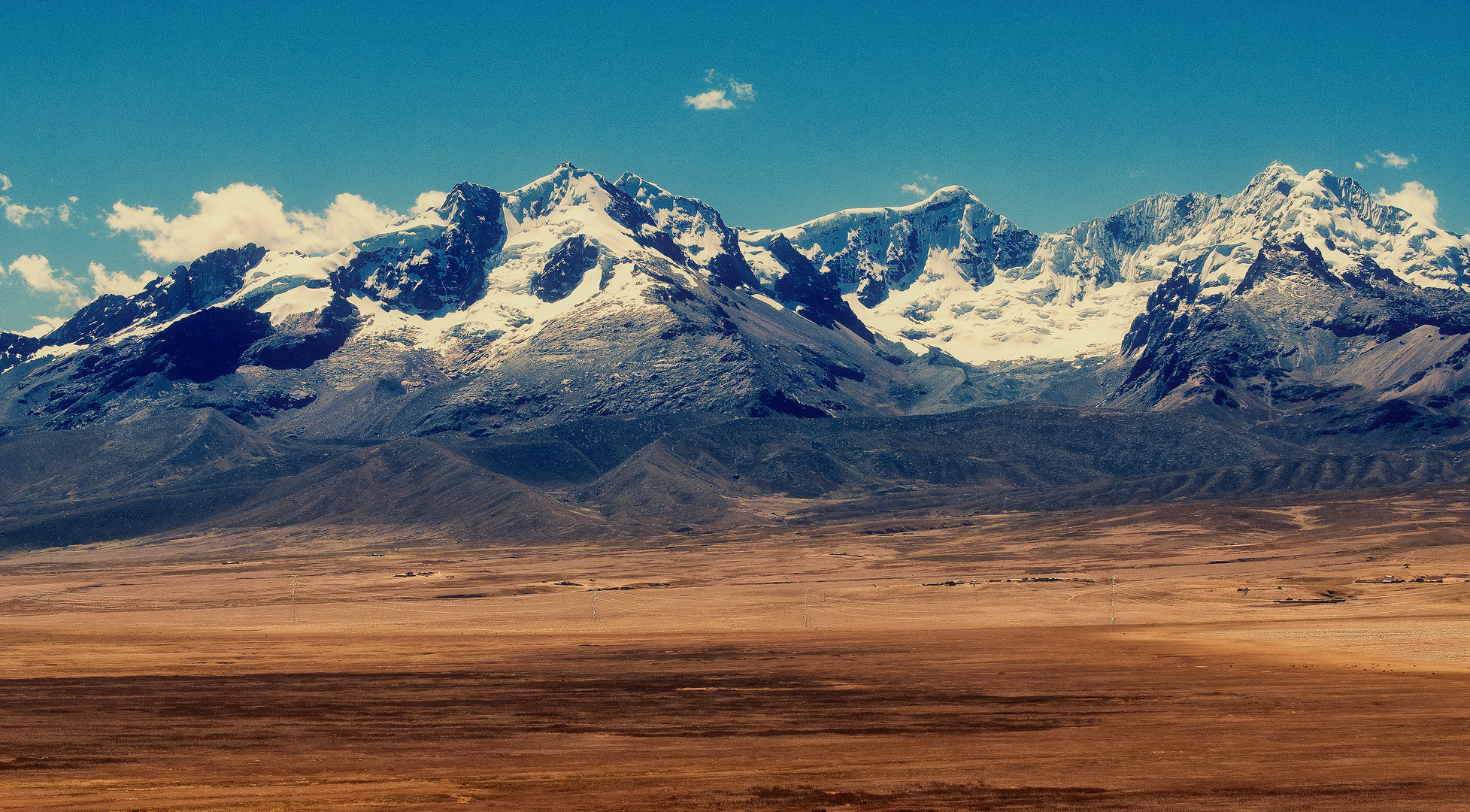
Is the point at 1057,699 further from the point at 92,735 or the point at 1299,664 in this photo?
the point at 92,735

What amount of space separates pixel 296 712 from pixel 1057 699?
39997 mm

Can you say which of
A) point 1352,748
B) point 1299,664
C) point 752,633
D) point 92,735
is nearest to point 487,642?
point 752,633

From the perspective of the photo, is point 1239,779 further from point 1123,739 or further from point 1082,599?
point 1082,599

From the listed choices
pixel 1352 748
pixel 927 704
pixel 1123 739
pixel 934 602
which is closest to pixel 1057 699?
pixel 927 704

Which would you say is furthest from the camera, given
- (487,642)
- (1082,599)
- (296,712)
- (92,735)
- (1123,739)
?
(1082,599)

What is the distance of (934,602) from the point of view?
16062 centimetres

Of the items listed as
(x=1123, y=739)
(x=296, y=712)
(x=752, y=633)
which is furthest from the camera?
(x=752, y=633)

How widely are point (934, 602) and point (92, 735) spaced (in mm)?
114758

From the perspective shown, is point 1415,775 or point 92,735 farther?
point 92,735

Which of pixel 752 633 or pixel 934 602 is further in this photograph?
pixel 934 602

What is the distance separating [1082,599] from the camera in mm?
159375

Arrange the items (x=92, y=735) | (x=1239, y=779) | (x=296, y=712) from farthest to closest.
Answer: (x=296, y=712) → (x=92, y=735) → (x=1239, y=779)

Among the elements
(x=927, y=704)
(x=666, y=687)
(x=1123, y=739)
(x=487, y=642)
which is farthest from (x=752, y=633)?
(x=1123, y=739)

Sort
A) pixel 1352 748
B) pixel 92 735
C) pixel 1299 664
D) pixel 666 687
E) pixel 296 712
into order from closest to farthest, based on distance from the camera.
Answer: pixel 1352 748
pixel 92 735
pixel 296 712
pixel 666 687
pixel 1299 664
